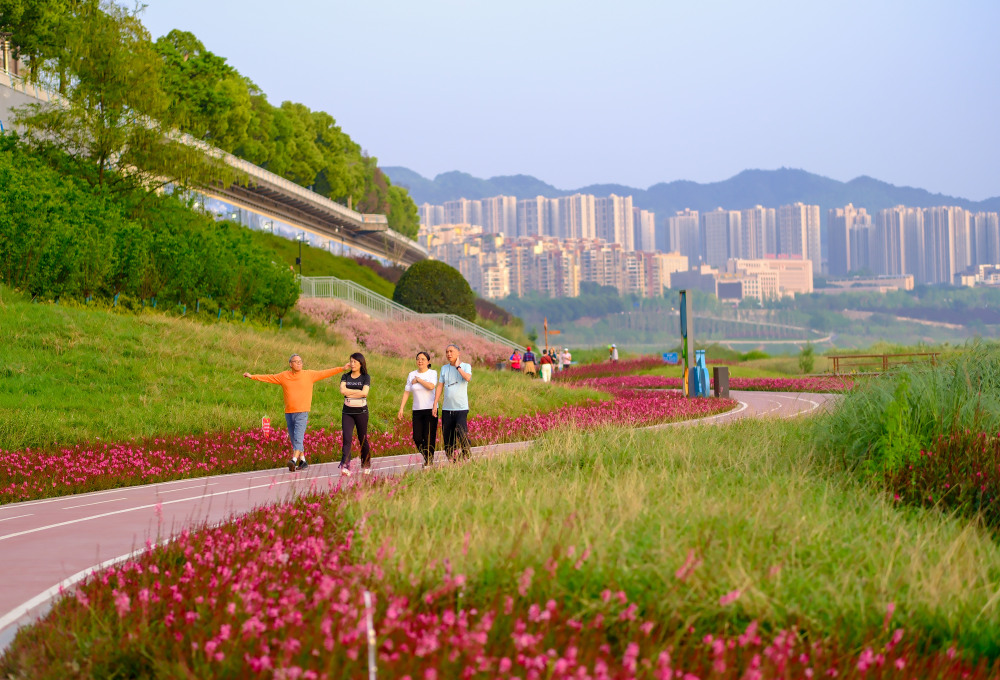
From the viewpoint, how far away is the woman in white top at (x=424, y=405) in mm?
13766

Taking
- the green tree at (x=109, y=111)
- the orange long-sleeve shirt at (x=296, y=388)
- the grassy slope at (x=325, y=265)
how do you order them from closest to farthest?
the orange long-sleeve shirt at (x=296, y=388) < the green tree at (x=109, y=111) < the grassy slope at (x=325, y=265)

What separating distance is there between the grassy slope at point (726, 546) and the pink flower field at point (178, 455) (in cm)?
594

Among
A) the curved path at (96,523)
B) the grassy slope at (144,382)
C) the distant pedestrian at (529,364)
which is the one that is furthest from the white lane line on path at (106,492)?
the distant pedestrian at (529,364)

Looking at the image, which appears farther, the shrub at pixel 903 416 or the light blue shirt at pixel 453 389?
the light blue shirt at pixel 453 389

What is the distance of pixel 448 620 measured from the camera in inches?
180

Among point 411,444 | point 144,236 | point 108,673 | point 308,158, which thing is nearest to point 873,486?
point 108,673

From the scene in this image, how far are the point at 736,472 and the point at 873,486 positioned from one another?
1228 mm

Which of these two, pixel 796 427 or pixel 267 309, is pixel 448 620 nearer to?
pixel 796 427

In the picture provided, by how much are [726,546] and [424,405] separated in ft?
27.5

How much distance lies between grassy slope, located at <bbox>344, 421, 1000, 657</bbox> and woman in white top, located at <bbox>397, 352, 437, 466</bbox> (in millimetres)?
4602

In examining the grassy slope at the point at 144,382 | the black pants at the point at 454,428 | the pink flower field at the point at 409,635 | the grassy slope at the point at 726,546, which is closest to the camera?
the pink flower field at the point at 409,635

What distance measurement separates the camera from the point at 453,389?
13.8 m

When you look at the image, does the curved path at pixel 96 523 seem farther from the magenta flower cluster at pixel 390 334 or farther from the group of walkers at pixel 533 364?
the magenta flower cluster at pixel 390 334

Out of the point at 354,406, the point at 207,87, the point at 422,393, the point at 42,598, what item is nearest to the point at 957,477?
the point at 422,393
